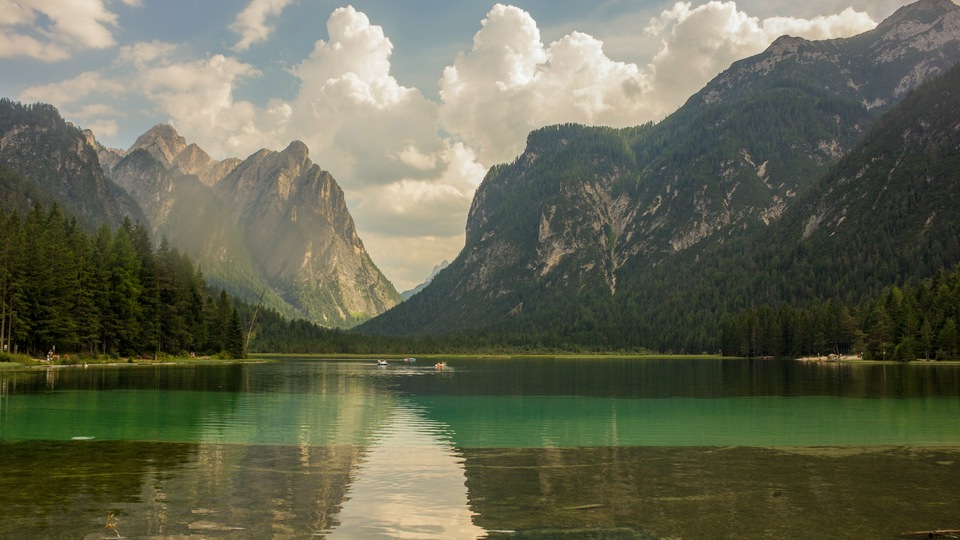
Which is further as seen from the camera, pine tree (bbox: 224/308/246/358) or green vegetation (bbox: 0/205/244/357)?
pine tree (bbox: 224/308/246/358)

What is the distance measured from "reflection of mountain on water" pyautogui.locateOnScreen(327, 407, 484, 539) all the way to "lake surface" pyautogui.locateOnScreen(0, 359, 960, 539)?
0.31ft

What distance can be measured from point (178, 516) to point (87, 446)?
16179mm

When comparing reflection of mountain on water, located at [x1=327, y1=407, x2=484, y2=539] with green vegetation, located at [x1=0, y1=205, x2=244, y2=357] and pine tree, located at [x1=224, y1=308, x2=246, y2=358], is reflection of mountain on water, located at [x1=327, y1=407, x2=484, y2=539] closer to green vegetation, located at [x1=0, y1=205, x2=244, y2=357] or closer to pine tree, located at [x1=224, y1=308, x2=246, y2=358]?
green vegetation, located at [x1=0, y1=205, x2=244, y2=357]

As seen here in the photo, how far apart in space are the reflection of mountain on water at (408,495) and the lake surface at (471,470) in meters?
0.10

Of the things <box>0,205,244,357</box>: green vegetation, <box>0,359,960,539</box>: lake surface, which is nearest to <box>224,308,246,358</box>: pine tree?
<box>0,205,244,357</box>: green vegetation

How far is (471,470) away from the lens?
29.5m

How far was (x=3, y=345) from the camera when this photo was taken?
10638 centimetres

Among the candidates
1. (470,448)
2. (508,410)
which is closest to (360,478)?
(470,448)

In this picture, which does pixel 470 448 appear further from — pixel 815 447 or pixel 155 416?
pixel 155 416

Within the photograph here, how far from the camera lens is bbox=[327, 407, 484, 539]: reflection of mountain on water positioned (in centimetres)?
2006

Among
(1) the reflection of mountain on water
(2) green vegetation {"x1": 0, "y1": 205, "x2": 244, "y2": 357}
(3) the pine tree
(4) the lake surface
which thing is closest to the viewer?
(1) the reflection of mountain on water

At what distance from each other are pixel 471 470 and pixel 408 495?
5228mm

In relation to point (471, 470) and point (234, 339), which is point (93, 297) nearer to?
point (234, 339)

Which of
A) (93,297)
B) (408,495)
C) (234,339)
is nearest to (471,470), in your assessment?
(408,495)
